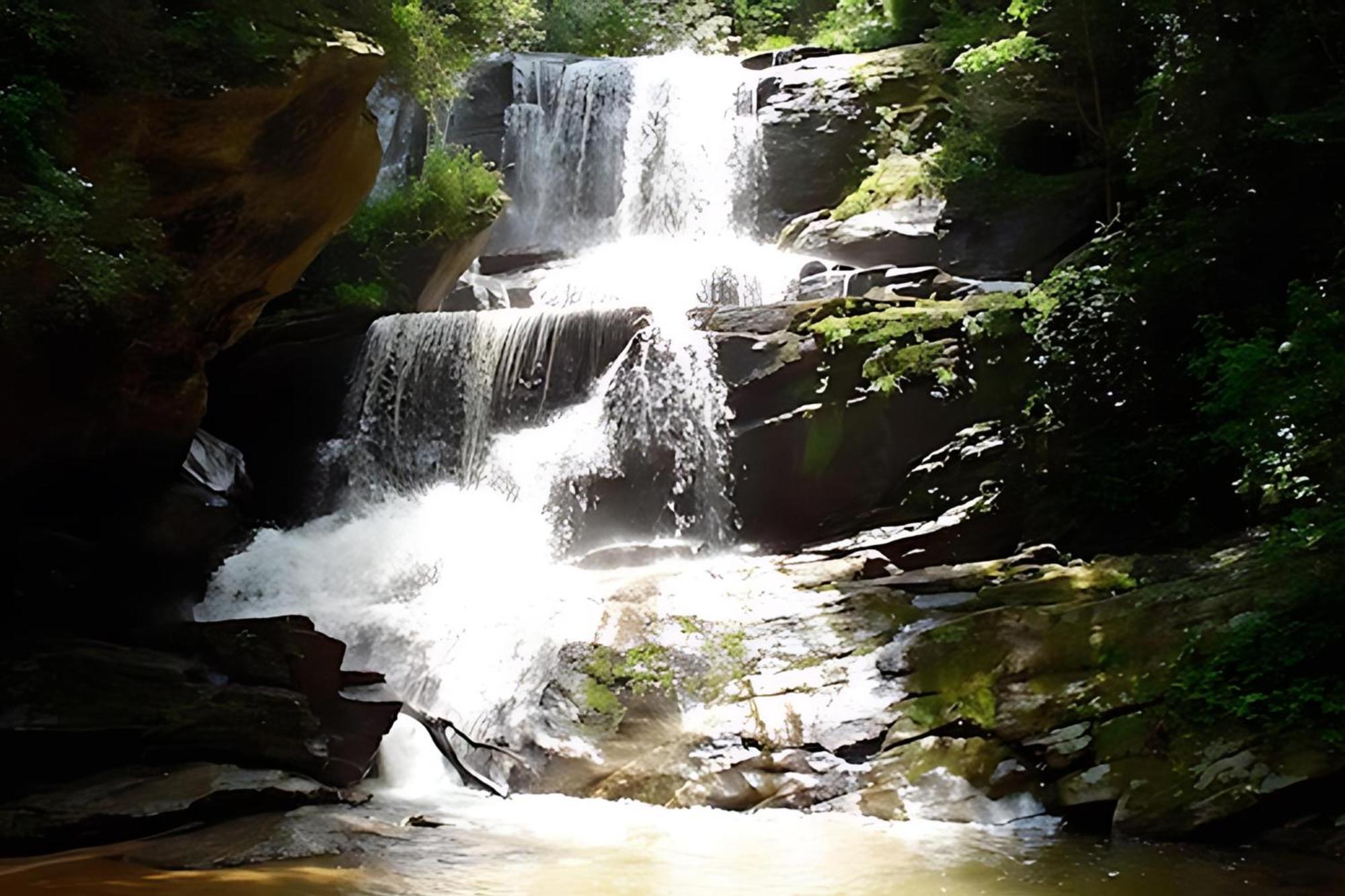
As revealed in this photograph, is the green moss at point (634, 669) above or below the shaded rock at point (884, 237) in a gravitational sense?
below

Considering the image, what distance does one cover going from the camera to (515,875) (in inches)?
184

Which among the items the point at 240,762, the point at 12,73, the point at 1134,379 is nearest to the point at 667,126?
the point at 1134,379

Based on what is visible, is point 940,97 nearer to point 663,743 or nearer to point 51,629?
point 663,743

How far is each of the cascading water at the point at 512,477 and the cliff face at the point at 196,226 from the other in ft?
9.18

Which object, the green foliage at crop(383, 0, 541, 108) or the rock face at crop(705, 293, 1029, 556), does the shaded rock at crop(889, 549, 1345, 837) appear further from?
the green foliage at crop(383, 0, 541, 108)

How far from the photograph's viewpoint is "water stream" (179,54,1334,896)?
483cm

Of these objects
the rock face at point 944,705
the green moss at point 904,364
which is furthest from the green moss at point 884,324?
the rock face at point 944,705

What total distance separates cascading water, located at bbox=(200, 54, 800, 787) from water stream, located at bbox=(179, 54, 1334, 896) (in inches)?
1.3

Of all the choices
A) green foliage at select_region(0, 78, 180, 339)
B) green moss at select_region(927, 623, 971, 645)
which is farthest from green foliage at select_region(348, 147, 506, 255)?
green moss at select_region(927, 623, 971, 645)

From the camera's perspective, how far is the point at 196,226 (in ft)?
29.1

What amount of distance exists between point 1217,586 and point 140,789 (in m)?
6.89

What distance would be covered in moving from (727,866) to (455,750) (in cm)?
328

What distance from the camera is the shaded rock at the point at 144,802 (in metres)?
5.50

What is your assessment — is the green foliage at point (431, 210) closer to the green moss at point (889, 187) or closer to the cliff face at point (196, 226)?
the cliff face at point (196, 226)
